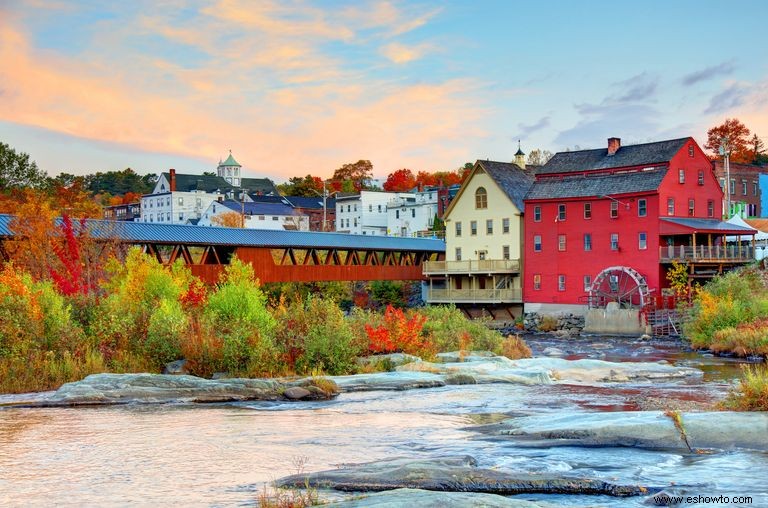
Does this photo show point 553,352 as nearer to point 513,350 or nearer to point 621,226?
point 513,350

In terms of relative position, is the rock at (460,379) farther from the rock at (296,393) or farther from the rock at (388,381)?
the rock at (296,393)

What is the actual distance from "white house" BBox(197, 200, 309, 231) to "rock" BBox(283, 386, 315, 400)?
75908mm

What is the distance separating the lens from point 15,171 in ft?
262

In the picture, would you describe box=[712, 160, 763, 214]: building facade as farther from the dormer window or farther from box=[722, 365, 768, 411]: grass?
box=[722, 365, 768, 411]: grass

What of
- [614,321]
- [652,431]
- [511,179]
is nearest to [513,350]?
[614,321]

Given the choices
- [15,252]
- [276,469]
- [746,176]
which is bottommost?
[276,469]

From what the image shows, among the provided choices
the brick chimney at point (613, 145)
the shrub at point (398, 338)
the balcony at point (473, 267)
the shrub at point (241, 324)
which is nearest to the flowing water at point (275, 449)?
the shrub at point (241, 324)

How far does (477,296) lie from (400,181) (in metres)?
70.8

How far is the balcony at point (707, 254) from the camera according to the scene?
5059cm

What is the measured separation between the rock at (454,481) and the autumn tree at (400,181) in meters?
116

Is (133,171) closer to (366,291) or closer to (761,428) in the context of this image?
(366,291)

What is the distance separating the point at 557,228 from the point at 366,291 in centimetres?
2067

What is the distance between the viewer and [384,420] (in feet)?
62.7

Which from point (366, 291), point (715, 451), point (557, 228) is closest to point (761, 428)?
point (715, 451)
